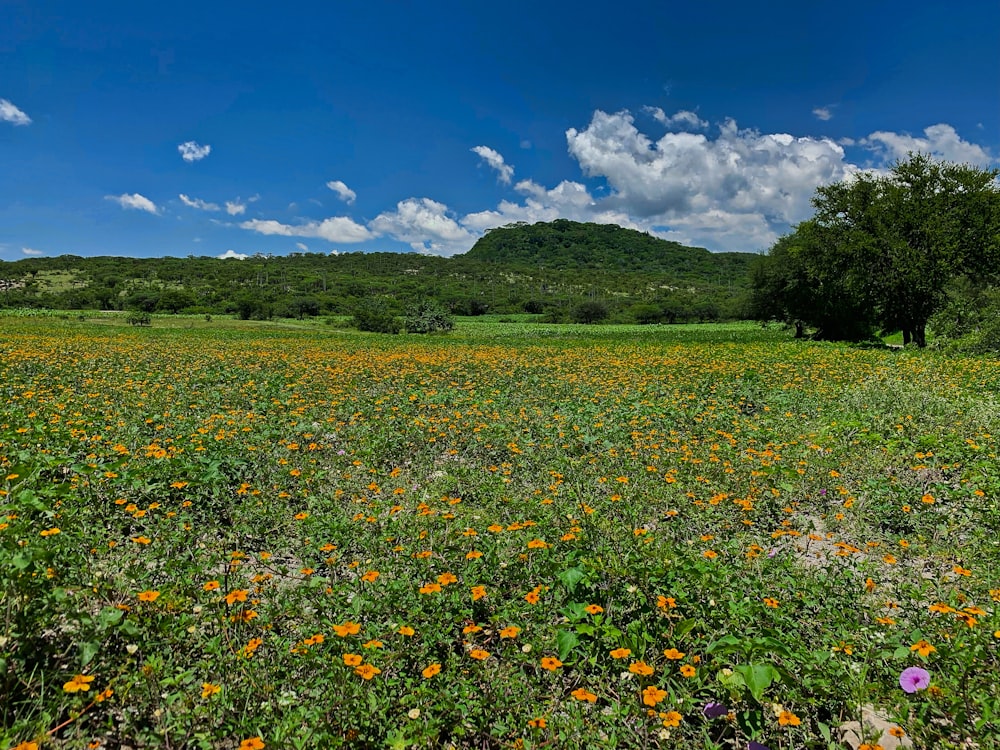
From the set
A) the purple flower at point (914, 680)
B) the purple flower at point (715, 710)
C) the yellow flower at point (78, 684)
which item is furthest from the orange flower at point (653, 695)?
the yellow flower at point (78, 684)

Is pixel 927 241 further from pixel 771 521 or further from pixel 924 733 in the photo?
pixel 924 733

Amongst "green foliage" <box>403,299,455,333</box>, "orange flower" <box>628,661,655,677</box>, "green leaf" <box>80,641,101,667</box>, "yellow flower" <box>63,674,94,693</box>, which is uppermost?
"green foliage" <box>403,299,455,333</box>

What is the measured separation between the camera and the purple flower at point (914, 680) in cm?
258

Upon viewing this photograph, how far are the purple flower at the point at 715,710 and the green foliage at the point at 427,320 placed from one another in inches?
2434

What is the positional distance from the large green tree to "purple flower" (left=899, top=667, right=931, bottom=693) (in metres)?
29.2

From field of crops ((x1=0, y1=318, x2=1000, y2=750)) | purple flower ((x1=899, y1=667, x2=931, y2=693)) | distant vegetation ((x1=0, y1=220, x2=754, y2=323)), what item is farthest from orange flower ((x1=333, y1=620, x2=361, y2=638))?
distant vegetation ((x1=0, y1=220, x2=754, y2=323))

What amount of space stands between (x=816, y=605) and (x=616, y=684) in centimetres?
157

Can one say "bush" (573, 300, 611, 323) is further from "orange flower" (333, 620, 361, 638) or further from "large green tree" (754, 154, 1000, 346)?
"orange flower" (333, 620, 361, 638)

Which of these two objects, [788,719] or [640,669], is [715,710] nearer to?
[788,719]

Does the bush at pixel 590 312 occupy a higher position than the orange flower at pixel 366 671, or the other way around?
the bush at pixel 590 312

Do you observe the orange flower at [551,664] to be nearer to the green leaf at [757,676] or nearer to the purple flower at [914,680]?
the green leaf at [757,676]

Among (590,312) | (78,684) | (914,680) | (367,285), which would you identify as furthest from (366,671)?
(367,285)

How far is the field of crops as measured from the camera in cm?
265

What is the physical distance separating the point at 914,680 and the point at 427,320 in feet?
209
